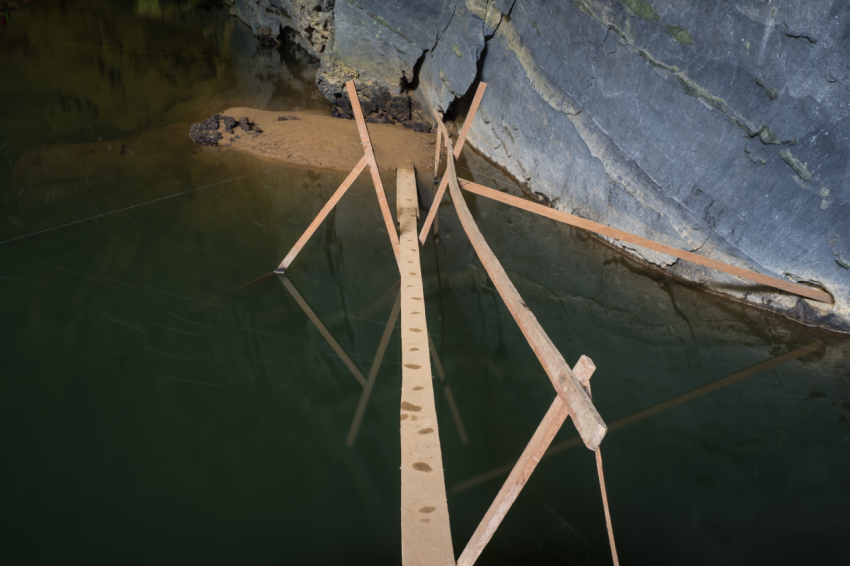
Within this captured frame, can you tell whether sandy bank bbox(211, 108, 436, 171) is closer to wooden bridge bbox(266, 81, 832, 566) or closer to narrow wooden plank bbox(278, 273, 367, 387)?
wooden bridge bbox(266, 81, 832, 566)

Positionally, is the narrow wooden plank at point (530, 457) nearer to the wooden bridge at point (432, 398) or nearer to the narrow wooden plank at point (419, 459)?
the wooden bridge at point (432, 398)

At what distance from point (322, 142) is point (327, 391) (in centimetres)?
399

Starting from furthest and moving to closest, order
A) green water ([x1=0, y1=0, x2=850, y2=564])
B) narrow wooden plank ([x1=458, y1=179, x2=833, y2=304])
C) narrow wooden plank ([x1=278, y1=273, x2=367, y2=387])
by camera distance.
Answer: narrow wooden plank ([x1=458, y1=179, x2=833, y2=304]), narrow wooden plank ([x1=278, y1=273, x2=367, y2=387]), green water ([x1=0, y1=0, x2=850, y2=564])

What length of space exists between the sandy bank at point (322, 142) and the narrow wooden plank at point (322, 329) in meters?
2.42

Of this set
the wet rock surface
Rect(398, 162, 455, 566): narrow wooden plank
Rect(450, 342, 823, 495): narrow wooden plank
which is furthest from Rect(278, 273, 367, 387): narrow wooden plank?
the wet rock surface

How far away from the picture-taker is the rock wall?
3059mm

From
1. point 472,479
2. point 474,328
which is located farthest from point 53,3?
point 472,479

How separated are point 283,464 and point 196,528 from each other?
0.39m

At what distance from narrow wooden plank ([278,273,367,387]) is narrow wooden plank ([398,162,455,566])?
0.42 meters

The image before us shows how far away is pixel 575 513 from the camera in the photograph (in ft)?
6.65

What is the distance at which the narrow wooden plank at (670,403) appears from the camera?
2.12m

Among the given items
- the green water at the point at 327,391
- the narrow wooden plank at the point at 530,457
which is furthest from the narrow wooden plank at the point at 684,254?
the narrow wooden plank at the point at 530,457

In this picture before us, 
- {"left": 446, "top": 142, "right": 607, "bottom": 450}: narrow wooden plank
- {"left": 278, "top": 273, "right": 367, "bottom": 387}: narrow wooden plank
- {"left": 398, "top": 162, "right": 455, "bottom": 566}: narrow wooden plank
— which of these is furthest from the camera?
{"left": 278, "top": 273, "right": 367, "bottom": 387}: narrow wooden plank

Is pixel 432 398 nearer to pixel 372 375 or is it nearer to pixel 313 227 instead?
pixel 372 375
